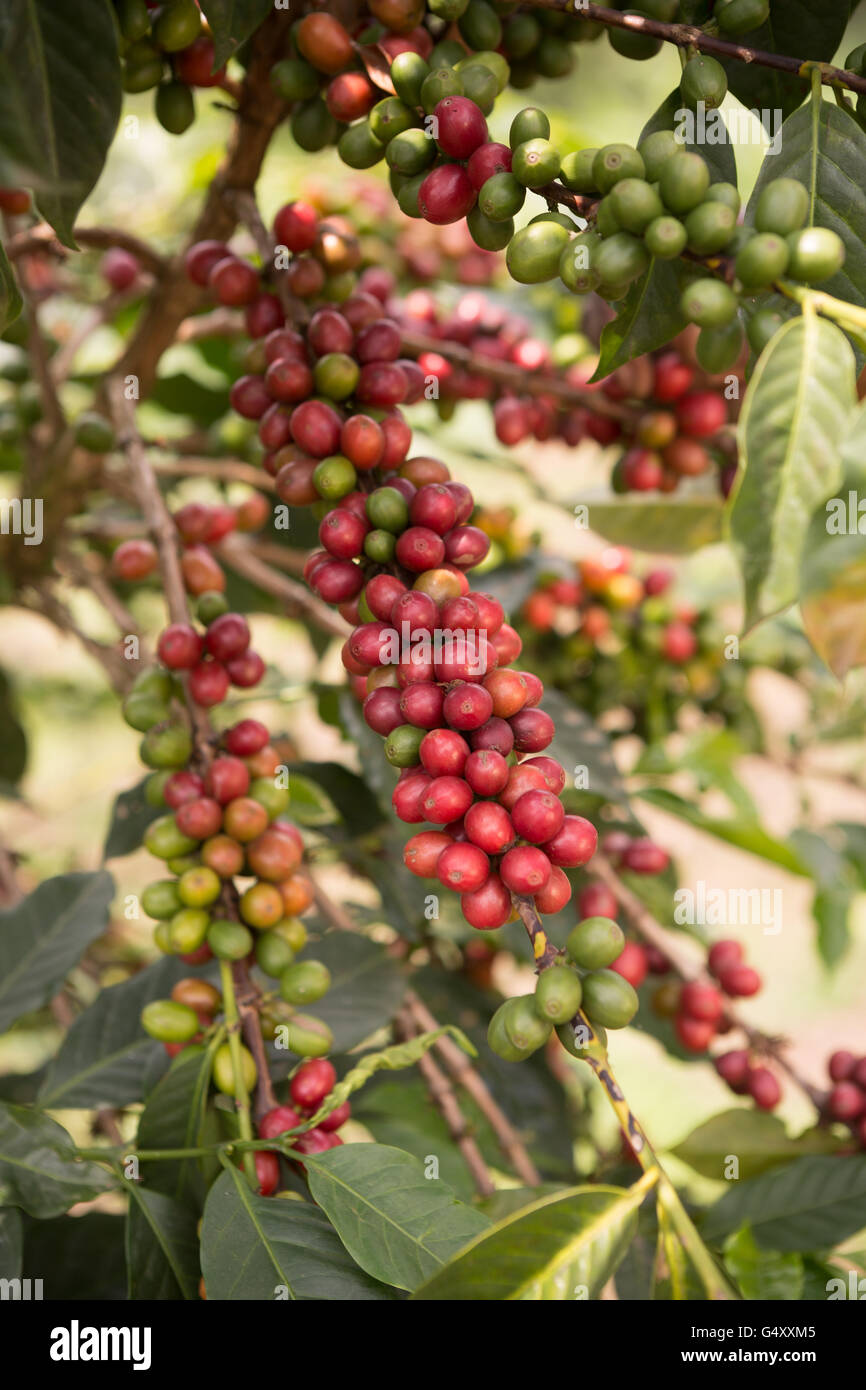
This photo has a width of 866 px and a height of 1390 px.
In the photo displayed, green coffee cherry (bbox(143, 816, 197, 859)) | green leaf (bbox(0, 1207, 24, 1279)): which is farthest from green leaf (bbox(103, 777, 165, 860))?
green leaf (bbox(0, 1207, 24, 1279))

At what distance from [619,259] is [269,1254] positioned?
21.0 inches

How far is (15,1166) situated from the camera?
0.60 meters

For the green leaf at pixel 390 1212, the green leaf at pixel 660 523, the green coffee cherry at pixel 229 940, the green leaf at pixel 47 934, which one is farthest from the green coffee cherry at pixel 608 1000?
the green leaf at pixel 660 523

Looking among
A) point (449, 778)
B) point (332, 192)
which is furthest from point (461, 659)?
point (332, 192)

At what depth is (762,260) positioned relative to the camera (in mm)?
432

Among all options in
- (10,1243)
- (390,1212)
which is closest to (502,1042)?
(390,1212)

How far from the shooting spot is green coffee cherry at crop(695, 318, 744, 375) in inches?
18.9

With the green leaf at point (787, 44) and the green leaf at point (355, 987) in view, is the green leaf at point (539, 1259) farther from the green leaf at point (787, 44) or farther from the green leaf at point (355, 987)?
the green leaf at point (787, 44)

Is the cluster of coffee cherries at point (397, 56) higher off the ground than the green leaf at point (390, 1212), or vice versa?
the cluster of coffee cherries at point (397, 56)

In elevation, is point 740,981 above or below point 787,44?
below

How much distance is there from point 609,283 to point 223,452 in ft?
3.56

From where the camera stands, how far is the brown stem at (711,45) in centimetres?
51

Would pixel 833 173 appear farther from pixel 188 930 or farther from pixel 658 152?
pixel 188 930

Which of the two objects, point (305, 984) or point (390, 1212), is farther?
point (305, 984)
